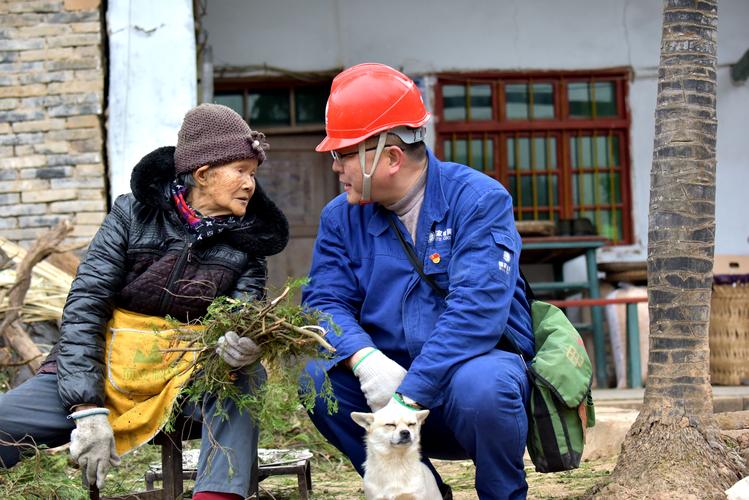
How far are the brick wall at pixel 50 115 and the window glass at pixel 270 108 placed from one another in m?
2.23

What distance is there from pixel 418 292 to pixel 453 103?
20.0 ft

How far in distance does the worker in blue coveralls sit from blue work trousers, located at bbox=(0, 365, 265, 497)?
0.35 metres

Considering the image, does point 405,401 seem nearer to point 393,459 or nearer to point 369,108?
point 393,459

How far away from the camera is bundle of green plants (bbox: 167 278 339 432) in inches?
131

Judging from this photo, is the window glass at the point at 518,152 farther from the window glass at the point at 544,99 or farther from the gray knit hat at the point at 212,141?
the gray knit hat at the point at 212,141

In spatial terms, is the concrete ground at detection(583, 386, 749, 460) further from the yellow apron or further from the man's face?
the yellow apron

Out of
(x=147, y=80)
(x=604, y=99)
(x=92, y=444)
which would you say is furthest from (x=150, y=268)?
(x=604, y=99)

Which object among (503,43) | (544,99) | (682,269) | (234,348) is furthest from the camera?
(544,99)

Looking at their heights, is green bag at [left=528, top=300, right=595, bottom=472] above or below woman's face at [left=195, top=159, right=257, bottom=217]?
below

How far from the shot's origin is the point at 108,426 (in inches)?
133

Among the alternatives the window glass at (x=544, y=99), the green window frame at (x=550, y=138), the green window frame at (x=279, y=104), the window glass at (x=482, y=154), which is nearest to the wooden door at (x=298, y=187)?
the green window frame at (x=279, y=104)

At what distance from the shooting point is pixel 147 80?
7.43m

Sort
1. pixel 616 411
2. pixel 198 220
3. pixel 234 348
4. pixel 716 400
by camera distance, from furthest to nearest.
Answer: pixel 716 400, pixel 616 411, pixel 198 220, pixel 234 348

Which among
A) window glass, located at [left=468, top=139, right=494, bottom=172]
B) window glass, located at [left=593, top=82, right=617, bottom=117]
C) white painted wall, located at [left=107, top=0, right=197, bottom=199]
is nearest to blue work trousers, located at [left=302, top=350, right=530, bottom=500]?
white painted wall, located at [left=107, top=0, right=197, bottom=199]
